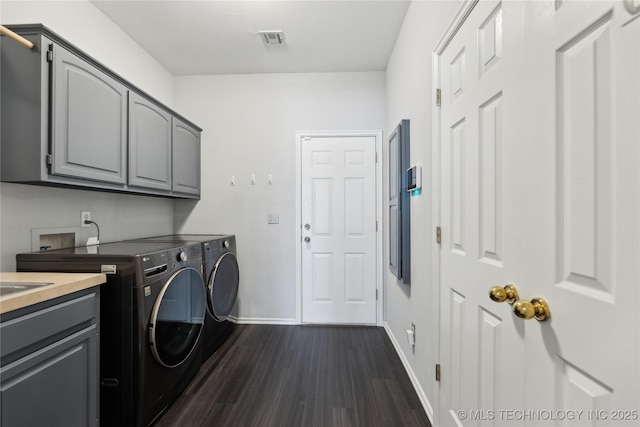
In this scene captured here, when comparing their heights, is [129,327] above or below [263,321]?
above

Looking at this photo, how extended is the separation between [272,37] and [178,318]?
2.26m

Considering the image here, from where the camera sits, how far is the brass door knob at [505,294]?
2.66 feet

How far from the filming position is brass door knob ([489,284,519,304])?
812mm

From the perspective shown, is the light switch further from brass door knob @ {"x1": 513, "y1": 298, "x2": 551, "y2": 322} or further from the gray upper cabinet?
brass door knob @ {"x1": 513, "y1": 298, "x2": 551, "y2": 322}

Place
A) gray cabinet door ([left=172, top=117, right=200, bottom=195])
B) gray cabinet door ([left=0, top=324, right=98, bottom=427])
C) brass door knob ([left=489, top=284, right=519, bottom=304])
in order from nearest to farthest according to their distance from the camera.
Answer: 1. brass door knob ([left=489, top=284, right=519, bottom=304])
2. gray cabinet door ([left=0, top=324, right=98, bottom=427])
3. gray cabinet door ([left=172, top=117, right=200, bottom=195])

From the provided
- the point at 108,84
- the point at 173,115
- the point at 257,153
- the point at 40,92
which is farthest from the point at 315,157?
the point at 40,92

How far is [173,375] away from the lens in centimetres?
164

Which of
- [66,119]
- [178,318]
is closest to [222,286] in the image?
[178,318]

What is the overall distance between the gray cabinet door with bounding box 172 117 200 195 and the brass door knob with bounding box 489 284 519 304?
2.44m

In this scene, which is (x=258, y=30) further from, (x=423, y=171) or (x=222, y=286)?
(x=222, y=286)

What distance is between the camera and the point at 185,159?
257 cm

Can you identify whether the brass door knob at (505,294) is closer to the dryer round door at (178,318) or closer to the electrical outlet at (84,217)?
the dryer round door at (178,318)

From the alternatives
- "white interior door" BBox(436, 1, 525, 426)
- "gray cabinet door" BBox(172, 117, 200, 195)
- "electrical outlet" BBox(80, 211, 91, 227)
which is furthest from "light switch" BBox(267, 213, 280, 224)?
"white interior door" BBox(436, 1, 525, 426)

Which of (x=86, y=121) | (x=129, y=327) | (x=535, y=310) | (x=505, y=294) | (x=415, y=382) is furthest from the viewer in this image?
(x=415, y=382)
